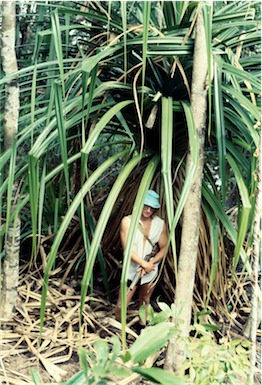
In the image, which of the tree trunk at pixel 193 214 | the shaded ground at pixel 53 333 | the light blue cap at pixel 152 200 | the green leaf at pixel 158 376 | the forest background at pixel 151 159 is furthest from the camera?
the light blue cap at pixel 152 200

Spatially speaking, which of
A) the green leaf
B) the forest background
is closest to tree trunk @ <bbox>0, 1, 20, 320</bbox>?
the forest background

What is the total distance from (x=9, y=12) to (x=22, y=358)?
3.66ft

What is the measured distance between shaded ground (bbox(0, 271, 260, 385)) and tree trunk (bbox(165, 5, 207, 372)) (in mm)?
176

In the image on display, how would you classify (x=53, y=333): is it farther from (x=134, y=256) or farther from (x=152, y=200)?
(x=152, y=200)

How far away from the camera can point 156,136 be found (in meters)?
1.75

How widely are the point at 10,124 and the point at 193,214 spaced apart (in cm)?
67

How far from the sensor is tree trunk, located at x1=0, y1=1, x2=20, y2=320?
1.54m

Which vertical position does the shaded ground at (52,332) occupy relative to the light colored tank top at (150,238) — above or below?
below

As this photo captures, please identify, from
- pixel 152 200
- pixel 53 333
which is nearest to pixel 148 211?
pixel 152 200

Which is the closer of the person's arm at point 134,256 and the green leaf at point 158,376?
the green leaf at point 158,376

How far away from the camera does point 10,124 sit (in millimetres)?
1595

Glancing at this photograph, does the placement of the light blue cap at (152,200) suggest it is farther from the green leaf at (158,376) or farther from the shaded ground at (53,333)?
the green leaf at (158,376)

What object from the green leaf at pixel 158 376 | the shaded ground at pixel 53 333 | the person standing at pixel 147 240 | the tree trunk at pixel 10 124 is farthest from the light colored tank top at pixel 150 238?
the green leaf at pixel 158 376

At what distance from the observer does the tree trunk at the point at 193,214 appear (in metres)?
1.38
